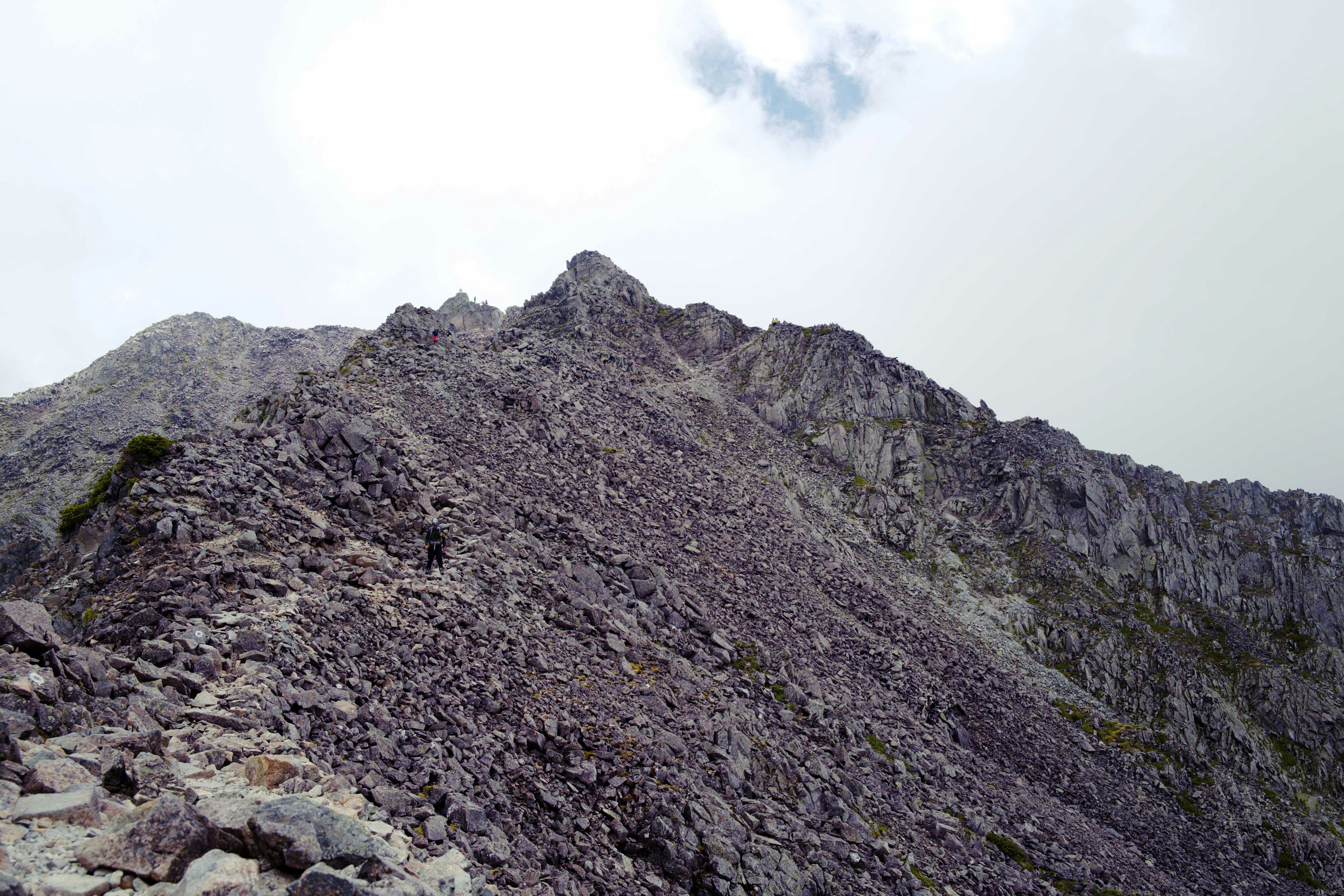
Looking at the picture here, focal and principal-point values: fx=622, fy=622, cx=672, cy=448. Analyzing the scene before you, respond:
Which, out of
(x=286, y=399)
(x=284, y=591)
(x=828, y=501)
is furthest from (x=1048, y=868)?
(x=286, y=399)

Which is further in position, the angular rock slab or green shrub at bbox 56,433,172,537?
green shrub at bbox 56,433,172,537

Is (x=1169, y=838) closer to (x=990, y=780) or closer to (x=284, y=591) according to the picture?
(x=990, y=780)

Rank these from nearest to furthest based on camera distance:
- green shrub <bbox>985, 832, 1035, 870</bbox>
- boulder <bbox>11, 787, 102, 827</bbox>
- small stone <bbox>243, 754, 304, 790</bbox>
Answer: boulder <bbox>11, 787, 102, 827</bbox> < small stone <bbox>243, 754, 304, 790</bbox> < green shrub <bbox>985, 832, 1035, 870</bbox>

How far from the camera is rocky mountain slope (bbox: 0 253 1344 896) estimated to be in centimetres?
1068

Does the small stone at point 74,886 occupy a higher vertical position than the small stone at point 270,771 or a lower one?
higher

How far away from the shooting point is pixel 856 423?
5966 cm

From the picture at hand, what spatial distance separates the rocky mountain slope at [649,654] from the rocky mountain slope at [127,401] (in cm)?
2927

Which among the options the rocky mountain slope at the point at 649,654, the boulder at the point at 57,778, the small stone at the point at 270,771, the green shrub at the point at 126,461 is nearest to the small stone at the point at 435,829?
the rocky mountain slope at the point at 649,654

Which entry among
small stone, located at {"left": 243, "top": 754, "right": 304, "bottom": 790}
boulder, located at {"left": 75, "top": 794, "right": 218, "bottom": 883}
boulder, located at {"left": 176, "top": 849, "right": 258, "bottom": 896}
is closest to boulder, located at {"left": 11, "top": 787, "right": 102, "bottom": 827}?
boulder, located at {"left": 75, "top": 794, "right": 218, "bottom": 883}

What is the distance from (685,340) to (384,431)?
46869mm

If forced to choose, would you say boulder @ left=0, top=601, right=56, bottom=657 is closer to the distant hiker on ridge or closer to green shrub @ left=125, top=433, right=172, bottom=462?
the distant hiker on ridge

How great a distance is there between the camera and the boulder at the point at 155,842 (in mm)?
7062

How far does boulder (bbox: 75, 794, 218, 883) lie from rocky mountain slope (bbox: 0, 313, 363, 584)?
4320 cm

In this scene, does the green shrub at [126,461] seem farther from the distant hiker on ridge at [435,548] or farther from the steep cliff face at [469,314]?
the steep cliff face at [469,314]
